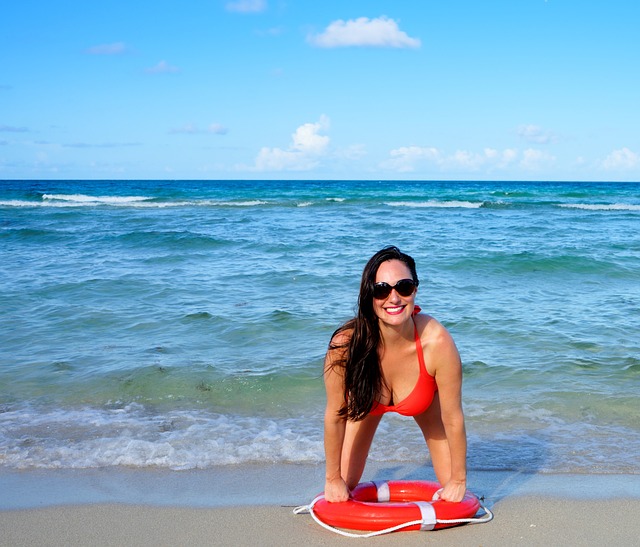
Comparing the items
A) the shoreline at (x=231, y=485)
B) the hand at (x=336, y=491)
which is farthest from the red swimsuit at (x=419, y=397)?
the shoreline at (x=231, y=485)

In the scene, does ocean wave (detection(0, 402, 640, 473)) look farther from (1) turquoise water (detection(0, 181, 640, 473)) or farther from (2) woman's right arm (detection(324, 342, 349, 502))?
(2) woman's right arm (detection(324, 342, 349, 502))

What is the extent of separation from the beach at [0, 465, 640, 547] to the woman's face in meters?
1.13

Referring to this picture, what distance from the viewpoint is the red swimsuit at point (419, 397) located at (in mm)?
3494

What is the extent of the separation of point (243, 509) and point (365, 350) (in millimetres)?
1195

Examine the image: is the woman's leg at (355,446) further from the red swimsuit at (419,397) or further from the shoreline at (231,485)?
the shoreline at (231,485)

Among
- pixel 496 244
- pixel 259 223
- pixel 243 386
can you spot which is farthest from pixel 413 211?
pixel 243 386

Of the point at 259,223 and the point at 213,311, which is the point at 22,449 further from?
the point at 259,223

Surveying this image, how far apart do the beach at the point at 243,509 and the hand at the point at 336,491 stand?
0.57ft

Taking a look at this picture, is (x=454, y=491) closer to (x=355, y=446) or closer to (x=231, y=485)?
(x=355, y=446)

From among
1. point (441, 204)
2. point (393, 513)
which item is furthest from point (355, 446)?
point (441, 204)

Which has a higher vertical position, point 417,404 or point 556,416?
point 417,404

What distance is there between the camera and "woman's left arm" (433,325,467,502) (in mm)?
3439

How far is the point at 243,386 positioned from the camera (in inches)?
249

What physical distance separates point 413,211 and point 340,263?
17.8 m
